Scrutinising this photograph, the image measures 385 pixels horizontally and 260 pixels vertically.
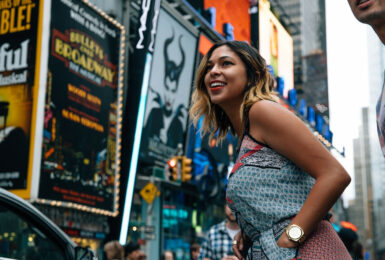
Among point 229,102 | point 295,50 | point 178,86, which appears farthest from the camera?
point 178,86

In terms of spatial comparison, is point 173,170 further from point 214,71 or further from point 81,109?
point 214,71

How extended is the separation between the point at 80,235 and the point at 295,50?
1851 cm

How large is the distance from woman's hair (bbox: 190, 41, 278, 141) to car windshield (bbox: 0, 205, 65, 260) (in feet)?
5.94

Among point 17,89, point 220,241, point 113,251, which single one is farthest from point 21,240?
point 17,89

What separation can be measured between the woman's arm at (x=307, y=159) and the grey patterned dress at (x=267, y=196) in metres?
0.04

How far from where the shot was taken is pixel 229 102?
256 centimetres

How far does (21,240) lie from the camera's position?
4164 millimetres

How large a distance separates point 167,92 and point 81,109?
5.40 metres

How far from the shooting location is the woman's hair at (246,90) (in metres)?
2.48

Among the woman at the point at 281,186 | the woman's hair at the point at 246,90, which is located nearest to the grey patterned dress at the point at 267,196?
the woman at the point at 281,186

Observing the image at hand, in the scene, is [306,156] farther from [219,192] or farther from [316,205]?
[219,192]

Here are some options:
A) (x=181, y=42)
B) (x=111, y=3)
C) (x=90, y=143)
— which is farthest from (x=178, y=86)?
(x=90, y=143)

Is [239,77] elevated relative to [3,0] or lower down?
lower down

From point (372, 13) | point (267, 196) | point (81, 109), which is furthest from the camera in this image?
point (81, 109)
